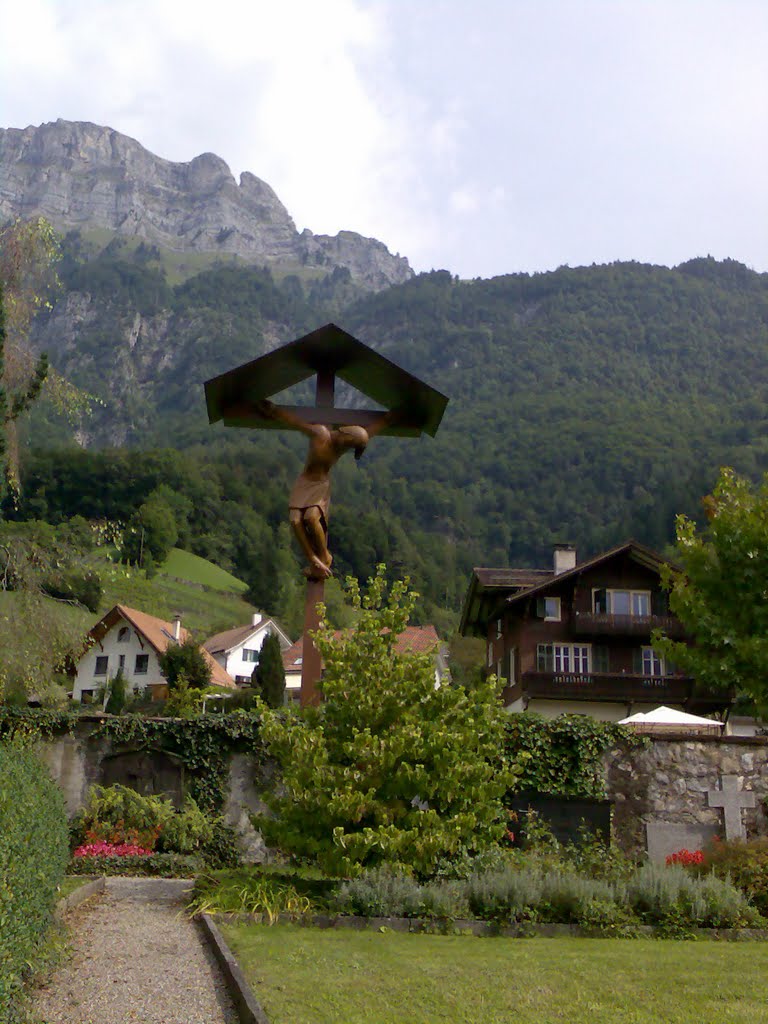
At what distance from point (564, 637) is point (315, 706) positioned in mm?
32409

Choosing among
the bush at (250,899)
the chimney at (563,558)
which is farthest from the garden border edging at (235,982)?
the chimney at (563,558)

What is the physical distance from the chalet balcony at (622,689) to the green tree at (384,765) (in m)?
31.3

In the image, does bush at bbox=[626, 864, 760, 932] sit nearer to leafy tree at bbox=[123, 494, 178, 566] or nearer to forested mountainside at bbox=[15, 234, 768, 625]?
forested mountainside at bbox=[15, 234, 768, 625]

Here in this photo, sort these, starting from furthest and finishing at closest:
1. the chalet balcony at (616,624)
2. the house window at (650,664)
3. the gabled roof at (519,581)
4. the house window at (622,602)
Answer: the house window at (650,664) < the house window at (622,602) < the chalet balcony at (616,624) < the gabled roof at (519,581)

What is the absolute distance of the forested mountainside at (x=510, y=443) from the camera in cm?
9831

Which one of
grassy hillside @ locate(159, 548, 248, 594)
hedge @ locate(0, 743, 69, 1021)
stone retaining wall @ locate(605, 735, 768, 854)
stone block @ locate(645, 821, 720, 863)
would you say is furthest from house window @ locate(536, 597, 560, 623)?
grassy hillside @ locate(159, 548, 248, 594)

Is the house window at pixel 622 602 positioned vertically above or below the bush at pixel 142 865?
above

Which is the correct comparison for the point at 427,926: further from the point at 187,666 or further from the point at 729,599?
the point at 187,666

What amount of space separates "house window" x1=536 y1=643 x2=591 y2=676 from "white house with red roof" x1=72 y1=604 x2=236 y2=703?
23346mm

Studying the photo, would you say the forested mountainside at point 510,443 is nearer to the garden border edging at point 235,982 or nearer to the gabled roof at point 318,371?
the gabled roof at point 318,371

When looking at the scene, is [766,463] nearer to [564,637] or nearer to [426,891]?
[564,637]

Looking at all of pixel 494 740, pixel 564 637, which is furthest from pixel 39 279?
pixel 564 637

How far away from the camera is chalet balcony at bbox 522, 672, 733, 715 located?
41.8 m

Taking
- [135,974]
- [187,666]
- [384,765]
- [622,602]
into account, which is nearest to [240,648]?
[187,666]
